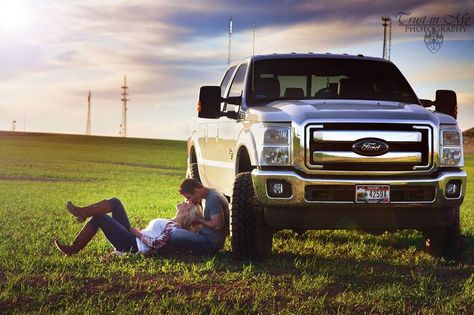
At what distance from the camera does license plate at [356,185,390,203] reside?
28.7 feet

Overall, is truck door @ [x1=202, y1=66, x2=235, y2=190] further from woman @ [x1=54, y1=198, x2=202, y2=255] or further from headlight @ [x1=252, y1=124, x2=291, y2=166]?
headlight @ [x1=252, y1=124, x2=291, y2=166]

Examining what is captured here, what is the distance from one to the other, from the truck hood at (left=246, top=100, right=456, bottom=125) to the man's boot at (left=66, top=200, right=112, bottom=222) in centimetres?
201

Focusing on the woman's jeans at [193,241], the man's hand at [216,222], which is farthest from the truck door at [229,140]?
the woman's jeans at [193,241]

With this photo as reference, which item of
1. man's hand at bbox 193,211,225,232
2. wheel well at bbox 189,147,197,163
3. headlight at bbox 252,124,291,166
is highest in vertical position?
headlight at bbox 252,124,291,166

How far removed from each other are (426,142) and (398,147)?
1.04 ft

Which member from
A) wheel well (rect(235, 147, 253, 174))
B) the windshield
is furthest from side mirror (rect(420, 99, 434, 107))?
wheel well (rect(235, 147, 253, 174))

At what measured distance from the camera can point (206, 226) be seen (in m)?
9.84

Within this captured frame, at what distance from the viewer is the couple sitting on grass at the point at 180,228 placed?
9773 mm

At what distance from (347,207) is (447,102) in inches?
81.4

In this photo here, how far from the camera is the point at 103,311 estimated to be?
21.9 ft

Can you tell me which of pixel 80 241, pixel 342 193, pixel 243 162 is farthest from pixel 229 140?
pixel 80 241

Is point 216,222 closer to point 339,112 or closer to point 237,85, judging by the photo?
point 237,85

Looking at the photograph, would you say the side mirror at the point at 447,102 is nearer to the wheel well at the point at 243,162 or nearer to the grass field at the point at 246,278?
the grass field at the point at 246,278

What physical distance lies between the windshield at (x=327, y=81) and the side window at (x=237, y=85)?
26cm
